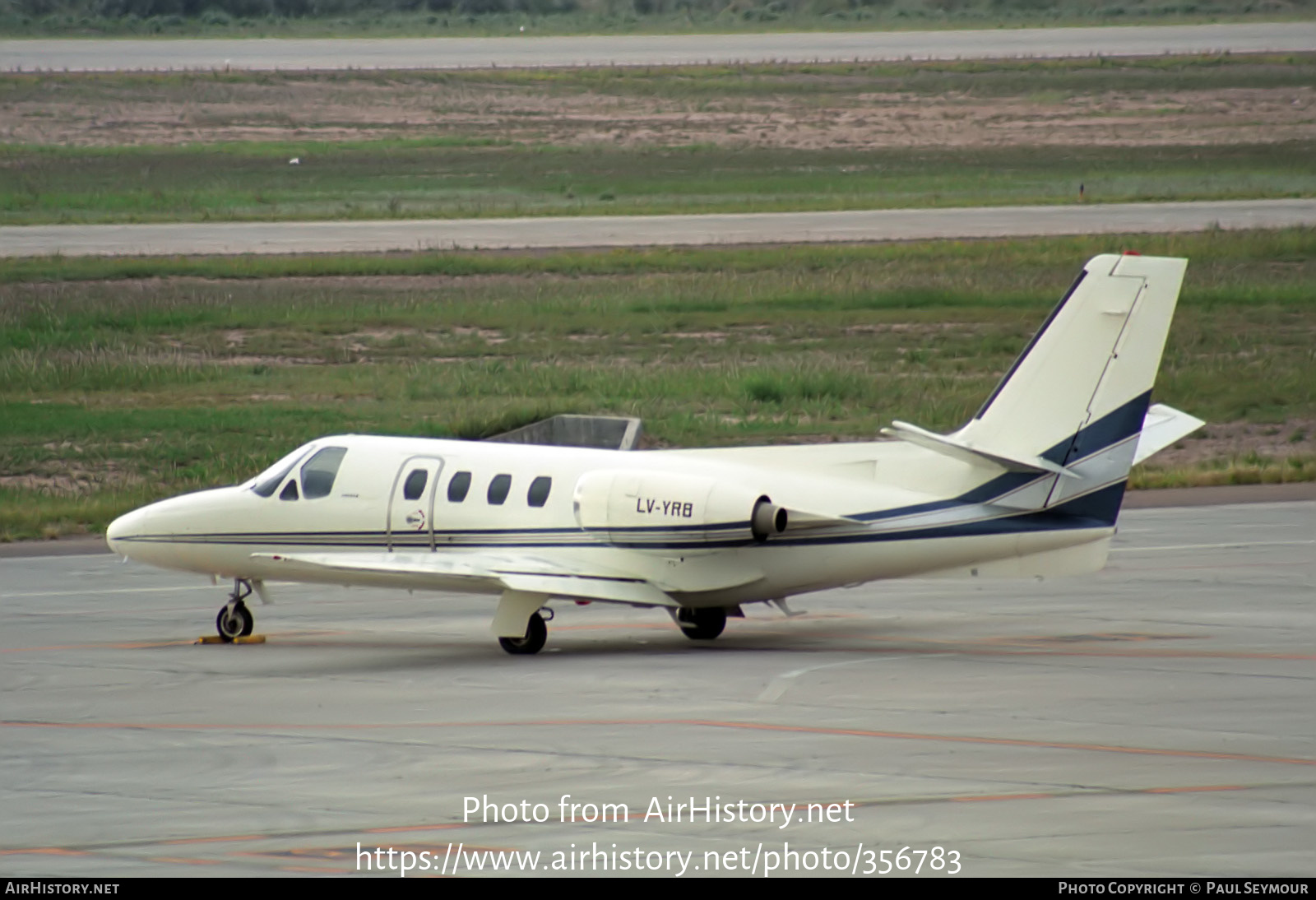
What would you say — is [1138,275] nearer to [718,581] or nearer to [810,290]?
[718,581]

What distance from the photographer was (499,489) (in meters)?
25.6

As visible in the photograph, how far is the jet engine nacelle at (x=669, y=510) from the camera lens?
23.6 m

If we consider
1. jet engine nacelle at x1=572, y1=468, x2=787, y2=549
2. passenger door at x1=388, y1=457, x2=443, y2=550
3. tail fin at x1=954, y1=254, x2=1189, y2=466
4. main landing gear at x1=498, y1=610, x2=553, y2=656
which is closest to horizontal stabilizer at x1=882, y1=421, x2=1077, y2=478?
tail fin at x1=954, y1=254, x2=1189, y2=466

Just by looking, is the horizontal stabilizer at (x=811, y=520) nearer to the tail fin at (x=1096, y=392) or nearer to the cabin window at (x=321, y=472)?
the tail fin at (x=1096, y=392)

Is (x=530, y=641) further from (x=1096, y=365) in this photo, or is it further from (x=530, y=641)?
(x=1096, y=365)

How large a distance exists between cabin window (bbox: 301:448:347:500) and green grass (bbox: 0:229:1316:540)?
13.1 metres

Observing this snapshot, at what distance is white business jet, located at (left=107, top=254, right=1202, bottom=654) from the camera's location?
23328mm

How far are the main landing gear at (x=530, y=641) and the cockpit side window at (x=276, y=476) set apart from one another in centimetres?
419

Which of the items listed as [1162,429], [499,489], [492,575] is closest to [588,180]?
[1162,429]

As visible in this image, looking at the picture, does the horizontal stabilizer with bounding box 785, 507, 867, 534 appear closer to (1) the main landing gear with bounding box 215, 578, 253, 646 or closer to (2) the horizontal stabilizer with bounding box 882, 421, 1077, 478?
(2) the horizontal stabilizer with bounding box 882, 421, 1077, 478

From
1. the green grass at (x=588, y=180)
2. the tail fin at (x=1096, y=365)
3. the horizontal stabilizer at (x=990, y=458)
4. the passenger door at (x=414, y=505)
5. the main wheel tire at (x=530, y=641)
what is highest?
the green grass at (x=588, y=180)

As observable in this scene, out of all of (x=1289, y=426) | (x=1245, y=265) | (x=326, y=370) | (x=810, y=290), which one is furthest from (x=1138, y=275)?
(x=1245, y=265)

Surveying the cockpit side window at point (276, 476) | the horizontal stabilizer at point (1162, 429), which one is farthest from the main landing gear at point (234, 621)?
the horizontal stabilizer at point (1162, 429)

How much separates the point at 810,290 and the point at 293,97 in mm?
45578
